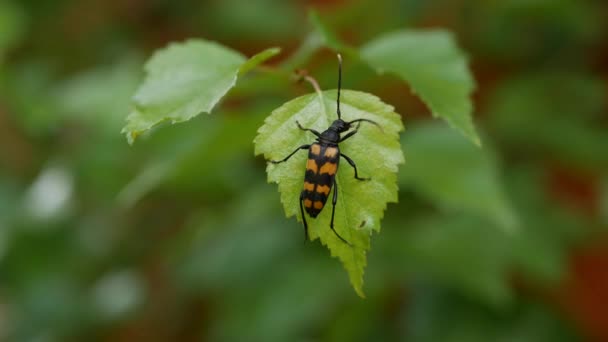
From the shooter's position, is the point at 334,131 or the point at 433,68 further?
the point at 433,68

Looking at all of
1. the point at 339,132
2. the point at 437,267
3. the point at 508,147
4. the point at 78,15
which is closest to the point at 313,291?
the point at 437,267

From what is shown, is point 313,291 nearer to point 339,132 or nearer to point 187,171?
point 187,171

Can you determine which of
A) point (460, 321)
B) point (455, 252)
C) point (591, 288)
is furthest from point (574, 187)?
point (455, 252)

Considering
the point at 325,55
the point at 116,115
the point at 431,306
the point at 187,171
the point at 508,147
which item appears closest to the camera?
the point at 187,171

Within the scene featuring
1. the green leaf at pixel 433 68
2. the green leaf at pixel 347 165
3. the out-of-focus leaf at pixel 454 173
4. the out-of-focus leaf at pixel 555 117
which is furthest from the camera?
the out-of-focus leaf at pixel 555 117

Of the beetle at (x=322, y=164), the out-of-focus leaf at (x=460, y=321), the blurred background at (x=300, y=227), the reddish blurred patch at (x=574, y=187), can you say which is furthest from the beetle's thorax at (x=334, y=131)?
the reddish blurred patch at (x=574, y=187)

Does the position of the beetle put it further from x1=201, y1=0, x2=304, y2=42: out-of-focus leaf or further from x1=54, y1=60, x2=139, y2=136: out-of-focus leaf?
x1=201, y1=0, x2=304, y2=42: out-of-focus leaf

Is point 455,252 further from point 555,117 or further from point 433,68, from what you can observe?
point 433,68

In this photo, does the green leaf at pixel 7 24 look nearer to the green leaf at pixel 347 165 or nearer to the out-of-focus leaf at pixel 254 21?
the out-of-focus leaf at pixel 254 21
